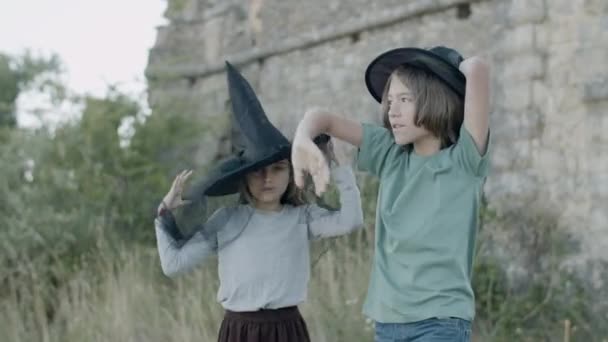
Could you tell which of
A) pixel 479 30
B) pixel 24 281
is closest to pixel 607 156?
pixel 479 30

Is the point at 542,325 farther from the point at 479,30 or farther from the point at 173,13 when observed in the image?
the point at 173,13

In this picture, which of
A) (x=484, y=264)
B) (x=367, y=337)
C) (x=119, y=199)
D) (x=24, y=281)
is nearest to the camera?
(x=367, y=337)

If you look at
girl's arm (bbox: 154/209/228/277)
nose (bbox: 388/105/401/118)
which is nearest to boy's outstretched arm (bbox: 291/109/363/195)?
nose (bbox: 388/105/401/118)

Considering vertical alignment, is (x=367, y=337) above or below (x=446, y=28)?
below

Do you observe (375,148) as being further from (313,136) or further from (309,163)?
(309,163)

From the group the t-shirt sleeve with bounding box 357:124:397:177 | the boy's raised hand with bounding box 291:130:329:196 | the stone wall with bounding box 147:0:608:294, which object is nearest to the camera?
the boy's raised hand with bounding box 291:130:329:196

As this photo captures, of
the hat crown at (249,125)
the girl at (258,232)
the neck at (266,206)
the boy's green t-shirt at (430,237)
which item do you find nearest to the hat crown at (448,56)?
Result: the boy's green t-shirt at (430,237)

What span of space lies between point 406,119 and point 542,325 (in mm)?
2986

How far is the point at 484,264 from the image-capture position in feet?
19.3

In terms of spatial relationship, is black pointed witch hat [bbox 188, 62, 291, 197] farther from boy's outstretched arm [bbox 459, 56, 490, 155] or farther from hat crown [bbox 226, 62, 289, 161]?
boy's outstretched arm [bbox 459, 56, 490, 155]

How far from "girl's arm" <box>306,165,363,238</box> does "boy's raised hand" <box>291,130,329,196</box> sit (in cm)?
73

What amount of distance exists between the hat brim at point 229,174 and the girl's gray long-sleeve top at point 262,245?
0.09 meters

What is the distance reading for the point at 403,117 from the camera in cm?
283

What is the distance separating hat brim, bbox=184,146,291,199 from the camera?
126 inches
